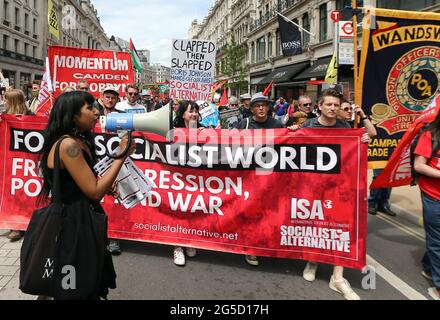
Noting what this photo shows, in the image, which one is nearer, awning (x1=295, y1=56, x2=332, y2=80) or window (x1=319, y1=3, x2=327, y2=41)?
awning (x1=295, y1=56, x2=332, y2=80)

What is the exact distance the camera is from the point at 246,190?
13.1 feet

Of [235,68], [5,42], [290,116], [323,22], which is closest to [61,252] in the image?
[290,116]

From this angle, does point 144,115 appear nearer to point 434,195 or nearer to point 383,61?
point 434,195

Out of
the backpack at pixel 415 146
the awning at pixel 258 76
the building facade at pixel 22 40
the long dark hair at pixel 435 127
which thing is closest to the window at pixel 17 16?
the building facade at pixel 22 40

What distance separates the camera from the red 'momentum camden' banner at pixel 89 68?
7543mm

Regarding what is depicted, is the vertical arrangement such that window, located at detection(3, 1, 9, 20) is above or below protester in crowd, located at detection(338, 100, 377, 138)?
above

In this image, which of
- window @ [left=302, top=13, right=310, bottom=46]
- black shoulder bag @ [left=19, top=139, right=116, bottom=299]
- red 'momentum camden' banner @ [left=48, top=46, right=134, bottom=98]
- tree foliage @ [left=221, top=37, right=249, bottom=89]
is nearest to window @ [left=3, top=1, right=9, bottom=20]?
tree foliage @ [left=221, top=37, right=249, bottom=89]

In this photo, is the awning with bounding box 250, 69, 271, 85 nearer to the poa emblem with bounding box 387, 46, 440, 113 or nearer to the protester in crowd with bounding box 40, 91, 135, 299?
the poa emblem with bounding box 387, 46, 440, 113

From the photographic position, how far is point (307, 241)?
12.4ft

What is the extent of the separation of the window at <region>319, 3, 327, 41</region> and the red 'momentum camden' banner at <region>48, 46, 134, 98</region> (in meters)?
21.4

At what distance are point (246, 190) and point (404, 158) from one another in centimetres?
163

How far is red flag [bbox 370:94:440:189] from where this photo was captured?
11.2 ft

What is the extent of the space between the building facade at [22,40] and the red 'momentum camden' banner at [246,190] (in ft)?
114

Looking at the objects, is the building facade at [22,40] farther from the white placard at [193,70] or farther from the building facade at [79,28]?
the white placard at [193,70]
